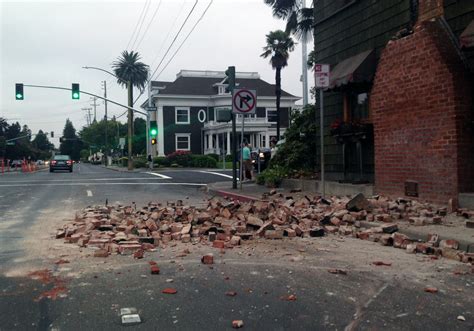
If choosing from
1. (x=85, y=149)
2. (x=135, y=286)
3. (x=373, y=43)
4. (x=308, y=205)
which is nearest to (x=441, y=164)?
(x=308, y=205)

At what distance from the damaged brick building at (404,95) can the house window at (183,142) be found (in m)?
44.6

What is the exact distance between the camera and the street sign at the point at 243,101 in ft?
49.1

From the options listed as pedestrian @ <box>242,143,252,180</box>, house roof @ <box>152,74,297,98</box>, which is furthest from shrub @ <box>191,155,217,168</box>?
pedestrian @ <box>242,143,252,180</box>

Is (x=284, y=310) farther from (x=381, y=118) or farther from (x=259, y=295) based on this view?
(x=381, y=118)

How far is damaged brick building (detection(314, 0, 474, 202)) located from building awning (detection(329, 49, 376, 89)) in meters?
0.02

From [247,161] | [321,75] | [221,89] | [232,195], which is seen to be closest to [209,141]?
[221,89]

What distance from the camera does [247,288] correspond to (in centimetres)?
514

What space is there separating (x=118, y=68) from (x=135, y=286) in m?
64.9

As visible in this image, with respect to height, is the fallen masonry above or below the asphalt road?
above

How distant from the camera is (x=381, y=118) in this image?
1102 centimetres

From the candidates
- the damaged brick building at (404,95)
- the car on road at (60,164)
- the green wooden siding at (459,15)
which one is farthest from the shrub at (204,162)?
the green wooden siding at (459,15)

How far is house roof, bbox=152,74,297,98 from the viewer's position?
57250 millimetres

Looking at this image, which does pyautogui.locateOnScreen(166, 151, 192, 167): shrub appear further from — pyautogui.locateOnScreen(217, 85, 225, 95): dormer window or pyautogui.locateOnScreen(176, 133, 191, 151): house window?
pyautogui.locateOnScreen(217, 85, 225, 95): dormer window

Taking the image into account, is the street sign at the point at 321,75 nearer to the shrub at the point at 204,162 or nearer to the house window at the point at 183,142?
the shrub at the point at 204,162
